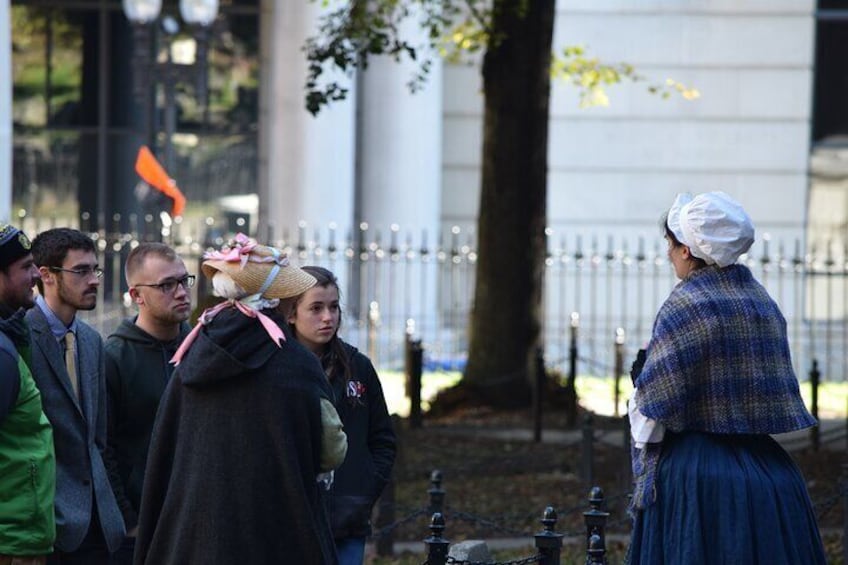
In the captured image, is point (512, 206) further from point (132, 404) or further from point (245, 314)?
point (245, 314)

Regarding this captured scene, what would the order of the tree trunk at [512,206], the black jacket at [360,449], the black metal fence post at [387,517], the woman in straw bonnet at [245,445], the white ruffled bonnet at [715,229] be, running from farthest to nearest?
the tree trunk at [512,206]
the black metal fence post at [387,517]
the black jacket at [360,449]
the white ruffled bonnet at [715,229]
the woman in straw bonnet at [245,445]

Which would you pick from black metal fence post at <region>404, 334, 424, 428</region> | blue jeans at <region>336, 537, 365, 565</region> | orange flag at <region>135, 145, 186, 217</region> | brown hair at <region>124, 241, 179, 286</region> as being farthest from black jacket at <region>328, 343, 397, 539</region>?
black metal fence post at <region>404, 334, 424, 428</region>

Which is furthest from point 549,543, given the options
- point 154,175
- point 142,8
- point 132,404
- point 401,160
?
point 401,160

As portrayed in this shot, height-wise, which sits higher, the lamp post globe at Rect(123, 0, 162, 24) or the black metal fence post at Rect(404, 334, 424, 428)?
the lamp post globe at Rect(123, 0, 162, 24)

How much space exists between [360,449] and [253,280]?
1414 mm

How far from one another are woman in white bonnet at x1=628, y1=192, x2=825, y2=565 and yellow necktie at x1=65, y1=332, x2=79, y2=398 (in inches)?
77.7

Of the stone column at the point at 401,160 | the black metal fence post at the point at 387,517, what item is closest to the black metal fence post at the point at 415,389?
the black metal fence post at the point at 387,517

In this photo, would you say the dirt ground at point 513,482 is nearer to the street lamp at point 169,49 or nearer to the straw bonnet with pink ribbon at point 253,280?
the street lamp at point 169,49

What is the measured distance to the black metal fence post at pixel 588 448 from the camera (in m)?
12.4

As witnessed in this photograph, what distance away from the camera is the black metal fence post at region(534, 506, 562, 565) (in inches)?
282

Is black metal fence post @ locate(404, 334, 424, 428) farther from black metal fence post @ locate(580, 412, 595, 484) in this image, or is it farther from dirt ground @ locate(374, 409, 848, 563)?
black metal fence post @ locate(580, 412, 595, 484)

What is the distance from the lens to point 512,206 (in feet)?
58.9

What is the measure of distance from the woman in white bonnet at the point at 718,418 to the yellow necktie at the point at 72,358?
1.97 meters

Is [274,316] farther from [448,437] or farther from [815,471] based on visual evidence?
[448,437]
